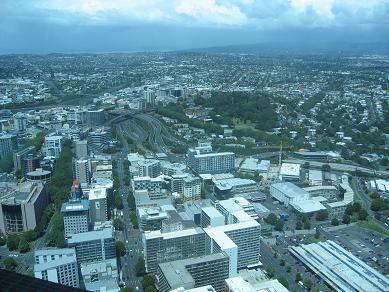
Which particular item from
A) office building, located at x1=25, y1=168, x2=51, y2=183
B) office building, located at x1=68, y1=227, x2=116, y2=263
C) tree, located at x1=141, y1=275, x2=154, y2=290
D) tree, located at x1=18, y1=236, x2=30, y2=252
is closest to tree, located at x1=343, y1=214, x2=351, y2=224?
tree, located at x1=141, y1=275, x2=154, y2=290

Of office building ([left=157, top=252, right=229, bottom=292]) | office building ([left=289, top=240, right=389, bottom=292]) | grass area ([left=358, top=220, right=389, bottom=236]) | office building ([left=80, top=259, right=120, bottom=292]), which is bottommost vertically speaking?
grass area ([left=358, top=220, right=389, bottom=236])

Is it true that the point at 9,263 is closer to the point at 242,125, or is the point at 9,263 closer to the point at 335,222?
the point at 335,222

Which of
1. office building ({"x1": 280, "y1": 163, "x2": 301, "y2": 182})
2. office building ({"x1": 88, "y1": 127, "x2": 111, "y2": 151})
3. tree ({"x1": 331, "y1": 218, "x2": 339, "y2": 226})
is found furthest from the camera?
office building ({"x1": 88, "y1": 127, "x2": 111, "y2": 151})

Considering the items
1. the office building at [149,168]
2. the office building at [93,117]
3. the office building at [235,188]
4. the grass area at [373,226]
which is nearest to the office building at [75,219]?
the office building at [149,168]

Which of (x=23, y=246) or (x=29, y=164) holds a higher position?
(x=29, y=164)

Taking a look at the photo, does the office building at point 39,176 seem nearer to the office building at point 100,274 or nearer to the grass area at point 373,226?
the office building at point 100,274

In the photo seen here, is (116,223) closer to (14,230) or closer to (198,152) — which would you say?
(14,230)

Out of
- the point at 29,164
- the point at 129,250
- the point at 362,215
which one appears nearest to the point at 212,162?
the point at 362,215

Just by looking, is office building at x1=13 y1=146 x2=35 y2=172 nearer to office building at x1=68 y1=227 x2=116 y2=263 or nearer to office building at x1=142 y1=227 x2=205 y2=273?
office building at x1=68 y1=227 x2=116 y2=263
